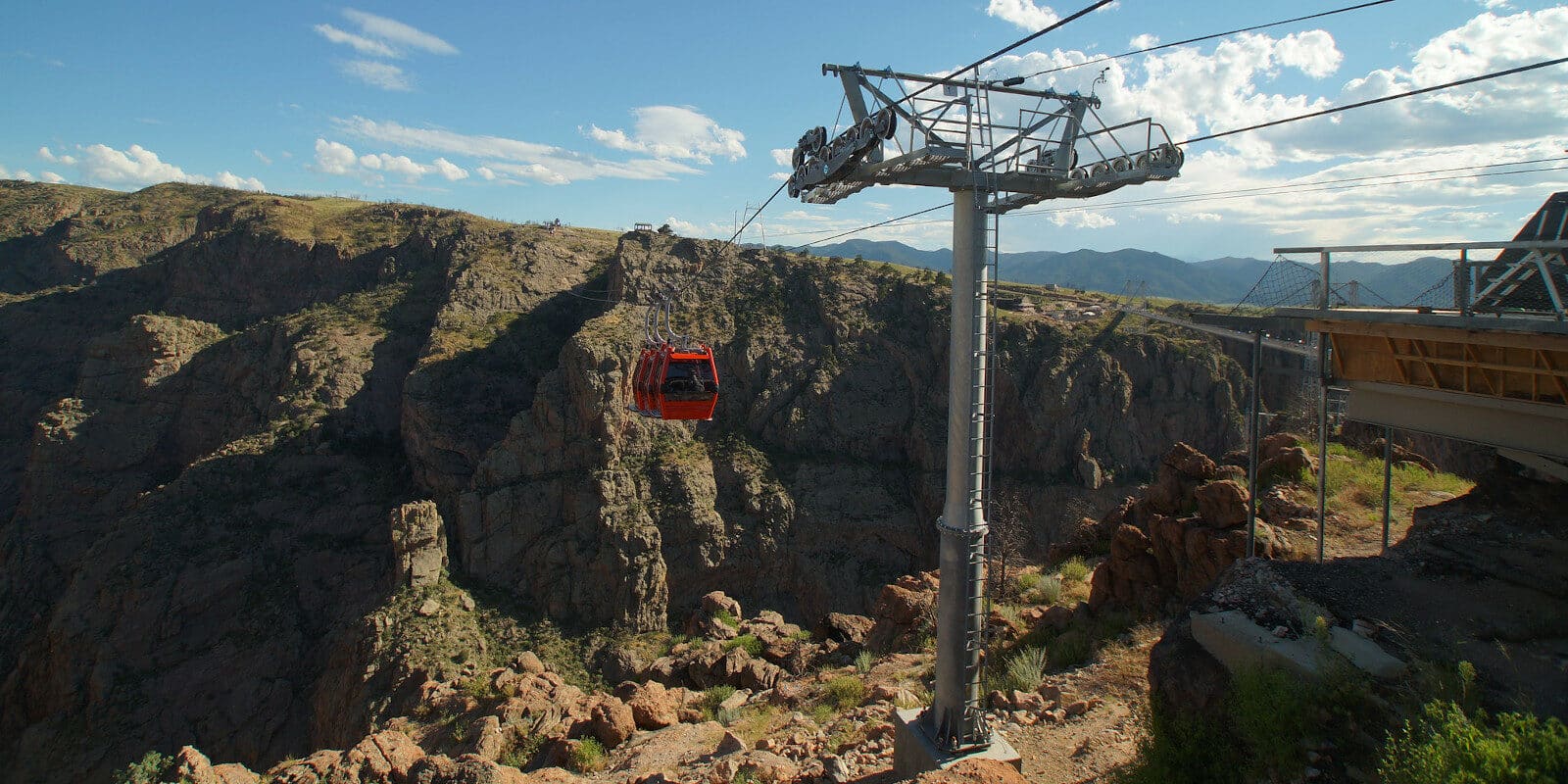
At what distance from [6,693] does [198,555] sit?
9053 millimetres

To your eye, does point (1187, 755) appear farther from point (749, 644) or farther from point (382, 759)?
point (749, 644)

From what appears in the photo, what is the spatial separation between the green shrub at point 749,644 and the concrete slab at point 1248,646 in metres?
16.6

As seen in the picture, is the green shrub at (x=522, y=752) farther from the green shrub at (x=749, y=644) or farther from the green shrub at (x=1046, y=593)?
the green shrub at (x=1046, y=593)

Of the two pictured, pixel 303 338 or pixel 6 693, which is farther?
pixel 303 338

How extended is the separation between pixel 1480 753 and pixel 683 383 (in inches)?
588

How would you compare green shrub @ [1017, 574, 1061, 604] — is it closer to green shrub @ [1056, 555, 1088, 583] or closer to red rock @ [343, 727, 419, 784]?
green shrub @ [1056, 555, 1088, 583]

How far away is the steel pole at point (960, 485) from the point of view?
8.87m

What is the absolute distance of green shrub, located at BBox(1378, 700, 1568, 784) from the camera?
4988 millimetres

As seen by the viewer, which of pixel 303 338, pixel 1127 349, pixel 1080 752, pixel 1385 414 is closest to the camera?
pixel 1080 752

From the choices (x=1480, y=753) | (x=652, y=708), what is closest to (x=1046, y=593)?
(x=652, y=708)

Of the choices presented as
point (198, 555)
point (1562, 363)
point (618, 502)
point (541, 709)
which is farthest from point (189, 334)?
point (1562, 363)

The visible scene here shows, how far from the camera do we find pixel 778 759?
11.6 meters

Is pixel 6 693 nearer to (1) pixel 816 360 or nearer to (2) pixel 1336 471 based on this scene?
(1) pixel 816 360

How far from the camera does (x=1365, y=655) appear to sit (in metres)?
7.74
